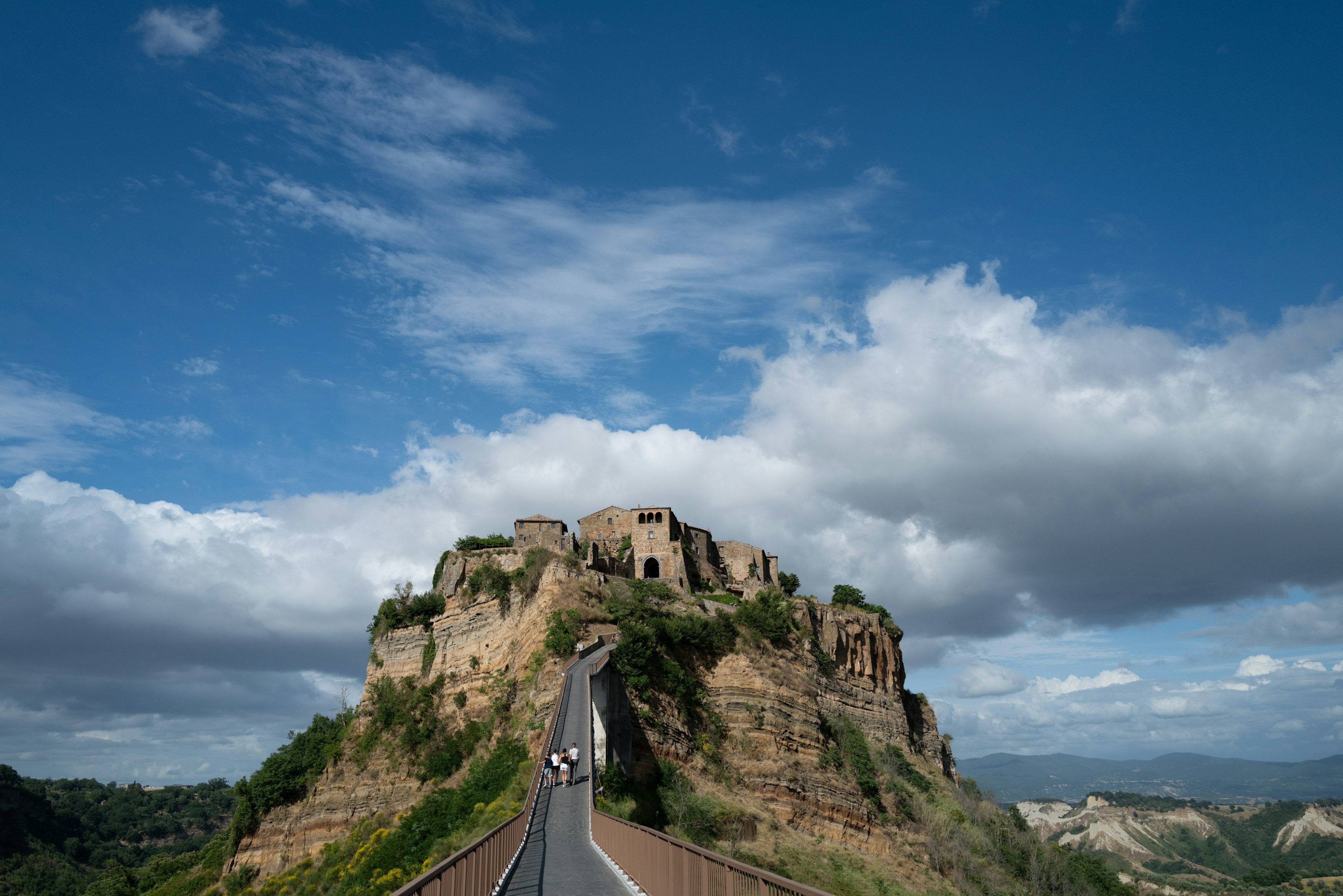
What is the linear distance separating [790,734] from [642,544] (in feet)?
83.1

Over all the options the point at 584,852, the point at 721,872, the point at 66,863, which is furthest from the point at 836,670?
the point at 66,863

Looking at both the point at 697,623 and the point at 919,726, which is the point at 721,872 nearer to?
the point at 697,623

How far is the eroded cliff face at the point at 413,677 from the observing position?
142ft

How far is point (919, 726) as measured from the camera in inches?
2744

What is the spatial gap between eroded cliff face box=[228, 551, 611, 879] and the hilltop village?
14145 millimetres

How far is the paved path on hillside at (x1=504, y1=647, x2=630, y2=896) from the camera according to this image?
46.1 feet

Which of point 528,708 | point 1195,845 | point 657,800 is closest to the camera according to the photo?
point 657,800

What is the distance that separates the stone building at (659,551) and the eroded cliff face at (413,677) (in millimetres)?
14412

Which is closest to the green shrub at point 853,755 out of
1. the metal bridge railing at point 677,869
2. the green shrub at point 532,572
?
the green shrub at point 532,572

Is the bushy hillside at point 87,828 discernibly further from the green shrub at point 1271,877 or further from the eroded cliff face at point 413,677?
the green shrub at point 1271,877

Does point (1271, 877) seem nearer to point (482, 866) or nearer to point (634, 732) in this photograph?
point (634, 732)

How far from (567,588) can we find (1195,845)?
220 meters

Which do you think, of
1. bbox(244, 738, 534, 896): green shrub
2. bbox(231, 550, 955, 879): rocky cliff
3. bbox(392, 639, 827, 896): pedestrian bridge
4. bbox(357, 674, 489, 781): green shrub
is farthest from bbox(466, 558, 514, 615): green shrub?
bbox(392, 639, 827, 896): pedestrian bridge

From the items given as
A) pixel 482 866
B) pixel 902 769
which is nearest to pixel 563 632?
pixel 482 866
